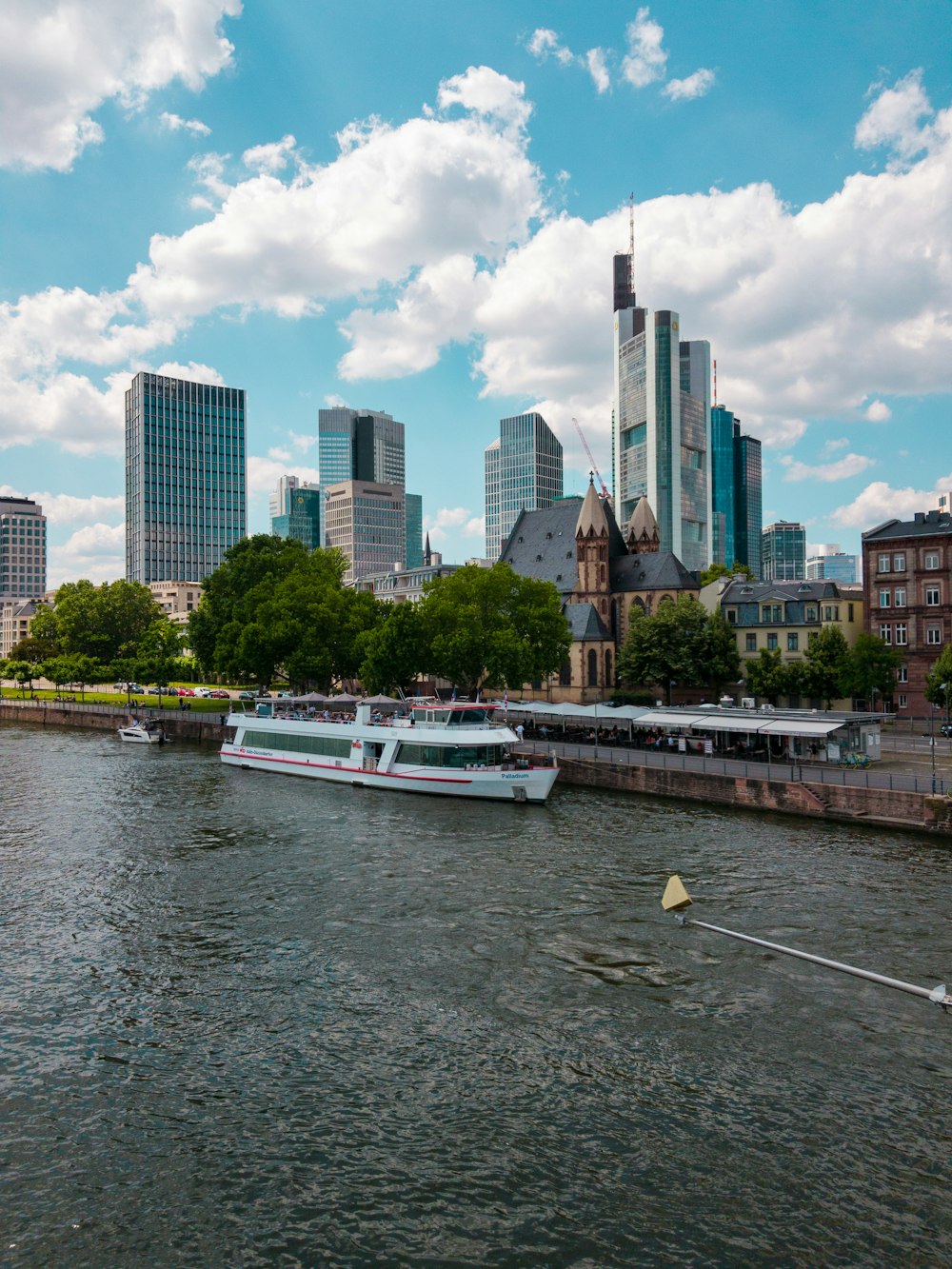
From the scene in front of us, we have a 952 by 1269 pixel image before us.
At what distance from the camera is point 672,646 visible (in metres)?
97.2

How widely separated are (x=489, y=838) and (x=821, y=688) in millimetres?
49287

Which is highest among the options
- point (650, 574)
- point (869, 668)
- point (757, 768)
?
point (650, 574)

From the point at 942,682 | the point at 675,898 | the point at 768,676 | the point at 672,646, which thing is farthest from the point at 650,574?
the point at 675,898

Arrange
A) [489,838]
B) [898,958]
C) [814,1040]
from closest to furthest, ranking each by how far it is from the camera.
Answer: [814,1040], [898,958], [489,838]

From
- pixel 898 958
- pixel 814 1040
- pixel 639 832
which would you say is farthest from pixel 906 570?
pixel 814 1040

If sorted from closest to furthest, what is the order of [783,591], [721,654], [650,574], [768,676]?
[768,676] → [721,654] → [783,591] → [650,574]

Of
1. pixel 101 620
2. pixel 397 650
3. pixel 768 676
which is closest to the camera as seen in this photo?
pixel 768 676

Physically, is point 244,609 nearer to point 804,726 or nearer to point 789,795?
point 804,726

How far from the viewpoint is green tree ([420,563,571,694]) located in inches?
3307

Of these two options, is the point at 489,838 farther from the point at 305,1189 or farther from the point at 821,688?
the point at 821,688

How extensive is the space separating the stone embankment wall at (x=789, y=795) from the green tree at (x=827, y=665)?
101 ft

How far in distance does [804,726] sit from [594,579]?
68806mm

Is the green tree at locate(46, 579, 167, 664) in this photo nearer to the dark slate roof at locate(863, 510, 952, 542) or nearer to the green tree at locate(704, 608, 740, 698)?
the green tree at locate(704, 608, 740, 698)

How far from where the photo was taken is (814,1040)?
22375 millimetres
